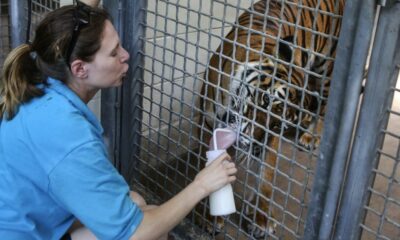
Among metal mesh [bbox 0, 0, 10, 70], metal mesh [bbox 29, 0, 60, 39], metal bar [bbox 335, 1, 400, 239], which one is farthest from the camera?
metal mesh [bbox 0, 0, 10, 70]

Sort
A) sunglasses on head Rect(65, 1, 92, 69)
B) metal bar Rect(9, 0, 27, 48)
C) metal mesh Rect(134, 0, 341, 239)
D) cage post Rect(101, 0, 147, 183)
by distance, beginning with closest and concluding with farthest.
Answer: sunglasses on head Rect(65, 1, 92, 69) → metal mesh Rect(134, 0, 341, 239) → cage post Rect(101, 0, 147, 183) → metal bar Rect(9, 0, 27, 48)

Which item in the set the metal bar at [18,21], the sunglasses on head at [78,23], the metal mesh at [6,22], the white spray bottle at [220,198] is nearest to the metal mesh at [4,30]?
the metal mesh at [6,22]

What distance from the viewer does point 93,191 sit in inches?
44.3

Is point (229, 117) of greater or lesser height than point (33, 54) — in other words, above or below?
below

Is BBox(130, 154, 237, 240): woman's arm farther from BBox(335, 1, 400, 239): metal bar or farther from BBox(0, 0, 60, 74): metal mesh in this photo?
BBox(0, 0, 60, 74): metal mesh

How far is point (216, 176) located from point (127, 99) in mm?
643

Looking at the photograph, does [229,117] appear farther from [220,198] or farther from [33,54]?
[33,54]

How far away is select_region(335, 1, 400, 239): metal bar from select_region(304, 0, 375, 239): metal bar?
0.02 m

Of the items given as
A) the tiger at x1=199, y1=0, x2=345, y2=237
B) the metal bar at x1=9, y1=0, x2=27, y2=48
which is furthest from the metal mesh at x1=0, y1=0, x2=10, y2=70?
the tiger at x1=199, y1=0, x2=345, y2=237

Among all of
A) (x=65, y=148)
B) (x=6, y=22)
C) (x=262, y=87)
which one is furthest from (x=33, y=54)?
(x=6, y=22)

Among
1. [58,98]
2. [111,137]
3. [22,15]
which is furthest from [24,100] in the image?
[22,15]

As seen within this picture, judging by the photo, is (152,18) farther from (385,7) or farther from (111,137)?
(385,7)

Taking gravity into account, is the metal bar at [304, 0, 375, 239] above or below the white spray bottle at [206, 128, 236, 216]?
above

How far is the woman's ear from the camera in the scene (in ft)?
4.04
